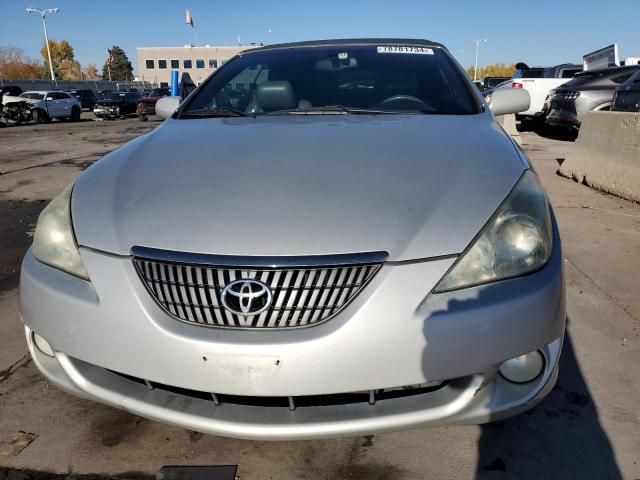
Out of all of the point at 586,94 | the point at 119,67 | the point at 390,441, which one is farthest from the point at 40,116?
the point at 119,67

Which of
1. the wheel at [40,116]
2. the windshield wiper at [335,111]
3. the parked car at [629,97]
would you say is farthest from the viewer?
the wheel at [40,116]

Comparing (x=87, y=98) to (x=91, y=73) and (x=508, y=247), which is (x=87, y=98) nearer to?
(x=508, y=247)

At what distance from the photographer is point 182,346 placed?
139 centimetres

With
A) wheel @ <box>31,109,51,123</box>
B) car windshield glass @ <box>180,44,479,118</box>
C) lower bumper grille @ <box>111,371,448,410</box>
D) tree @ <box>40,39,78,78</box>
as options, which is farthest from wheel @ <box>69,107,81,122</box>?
tree @ <box>40,39,78,78</box>

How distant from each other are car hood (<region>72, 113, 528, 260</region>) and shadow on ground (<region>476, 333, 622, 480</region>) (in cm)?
80

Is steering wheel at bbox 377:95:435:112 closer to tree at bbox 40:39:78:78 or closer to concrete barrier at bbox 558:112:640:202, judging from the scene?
concrete barrier at bbox 558:112:640:202

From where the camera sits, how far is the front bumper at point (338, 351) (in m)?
1.36

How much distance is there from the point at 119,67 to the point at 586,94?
10537 centimetres

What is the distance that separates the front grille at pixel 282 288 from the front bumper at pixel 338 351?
3cm

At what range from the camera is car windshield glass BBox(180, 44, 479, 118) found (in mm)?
2617

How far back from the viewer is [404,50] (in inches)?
118

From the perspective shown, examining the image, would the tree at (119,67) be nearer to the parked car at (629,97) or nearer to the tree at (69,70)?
the tree at (69,70)

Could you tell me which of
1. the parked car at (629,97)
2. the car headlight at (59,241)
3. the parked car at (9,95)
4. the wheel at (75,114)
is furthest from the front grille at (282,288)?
the wheel at (75,114)

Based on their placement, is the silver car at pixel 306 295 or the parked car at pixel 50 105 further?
the parked car at pixel 50 105
